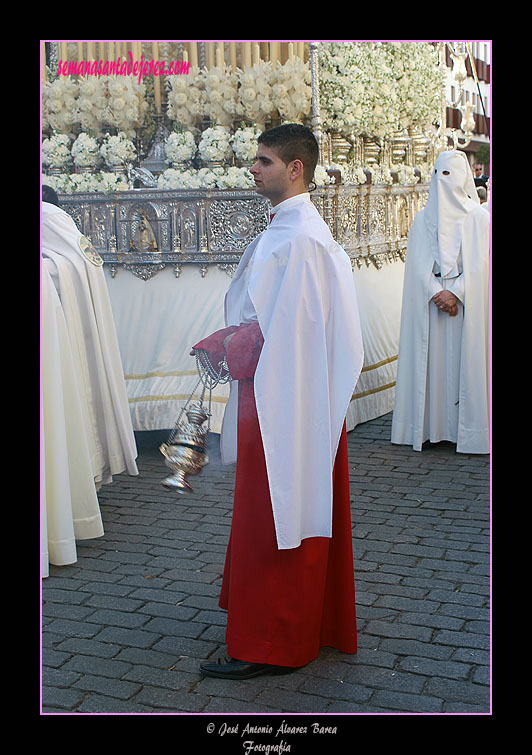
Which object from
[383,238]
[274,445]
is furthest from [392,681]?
[383,238]

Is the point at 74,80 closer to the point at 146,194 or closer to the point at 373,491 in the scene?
the point at 146,194

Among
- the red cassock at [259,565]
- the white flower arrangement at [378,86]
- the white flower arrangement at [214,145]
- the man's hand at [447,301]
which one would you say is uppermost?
the white flower arrangement at [378,86]

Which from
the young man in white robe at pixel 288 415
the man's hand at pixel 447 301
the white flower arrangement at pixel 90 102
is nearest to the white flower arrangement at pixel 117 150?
the white flower arrangement at pixel 90 102

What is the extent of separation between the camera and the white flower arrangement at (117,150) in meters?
7.36

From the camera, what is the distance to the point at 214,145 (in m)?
7.20

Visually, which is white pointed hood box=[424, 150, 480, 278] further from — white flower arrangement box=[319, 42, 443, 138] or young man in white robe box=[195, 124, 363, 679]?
young man in white robe box=[195, 124, 363, 679]

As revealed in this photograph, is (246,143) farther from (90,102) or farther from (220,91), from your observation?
(90,102)

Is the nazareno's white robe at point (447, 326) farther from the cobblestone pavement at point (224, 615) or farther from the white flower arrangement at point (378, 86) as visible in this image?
the white flower arrangement at point (378, 86)

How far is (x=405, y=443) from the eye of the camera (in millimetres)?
7223

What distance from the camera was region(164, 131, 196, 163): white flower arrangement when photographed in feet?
23.9

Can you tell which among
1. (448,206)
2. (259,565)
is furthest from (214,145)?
(259,565)

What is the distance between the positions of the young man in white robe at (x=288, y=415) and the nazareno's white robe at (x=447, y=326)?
365cm

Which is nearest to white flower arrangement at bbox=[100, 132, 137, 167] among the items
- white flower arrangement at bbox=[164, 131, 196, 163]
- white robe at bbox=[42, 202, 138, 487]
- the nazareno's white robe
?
white flower arrangement at bbox=[164, 131, 196, 163]

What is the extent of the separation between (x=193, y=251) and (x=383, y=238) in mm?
2648
